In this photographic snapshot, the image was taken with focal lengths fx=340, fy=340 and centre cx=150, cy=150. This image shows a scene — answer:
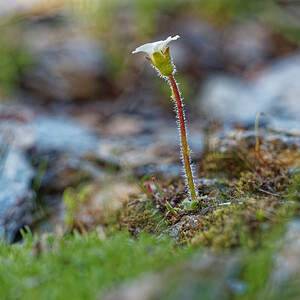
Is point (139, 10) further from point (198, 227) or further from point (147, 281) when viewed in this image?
point (147, 281)

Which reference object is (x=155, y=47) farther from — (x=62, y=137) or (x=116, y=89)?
(x=116, y=89)

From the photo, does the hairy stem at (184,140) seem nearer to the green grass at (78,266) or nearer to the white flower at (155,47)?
the white flower at (155,47)

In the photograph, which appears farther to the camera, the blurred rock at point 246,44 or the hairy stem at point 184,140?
the blurred rock at point 246,44

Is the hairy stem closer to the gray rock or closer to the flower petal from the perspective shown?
the flower petal

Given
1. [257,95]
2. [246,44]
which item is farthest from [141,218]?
[246,44]

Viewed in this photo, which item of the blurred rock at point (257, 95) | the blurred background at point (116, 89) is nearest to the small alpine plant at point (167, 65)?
the blurred background at point (116, 89)

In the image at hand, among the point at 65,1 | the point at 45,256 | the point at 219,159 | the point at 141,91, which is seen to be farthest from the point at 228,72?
the point at 45,256

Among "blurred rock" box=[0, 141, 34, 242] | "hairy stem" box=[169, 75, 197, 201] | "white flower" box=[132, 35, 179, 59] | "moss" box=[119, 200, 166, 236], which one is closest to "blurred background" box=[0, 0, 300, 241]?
"blurred rock" box=[0, 141, 34, 242]
